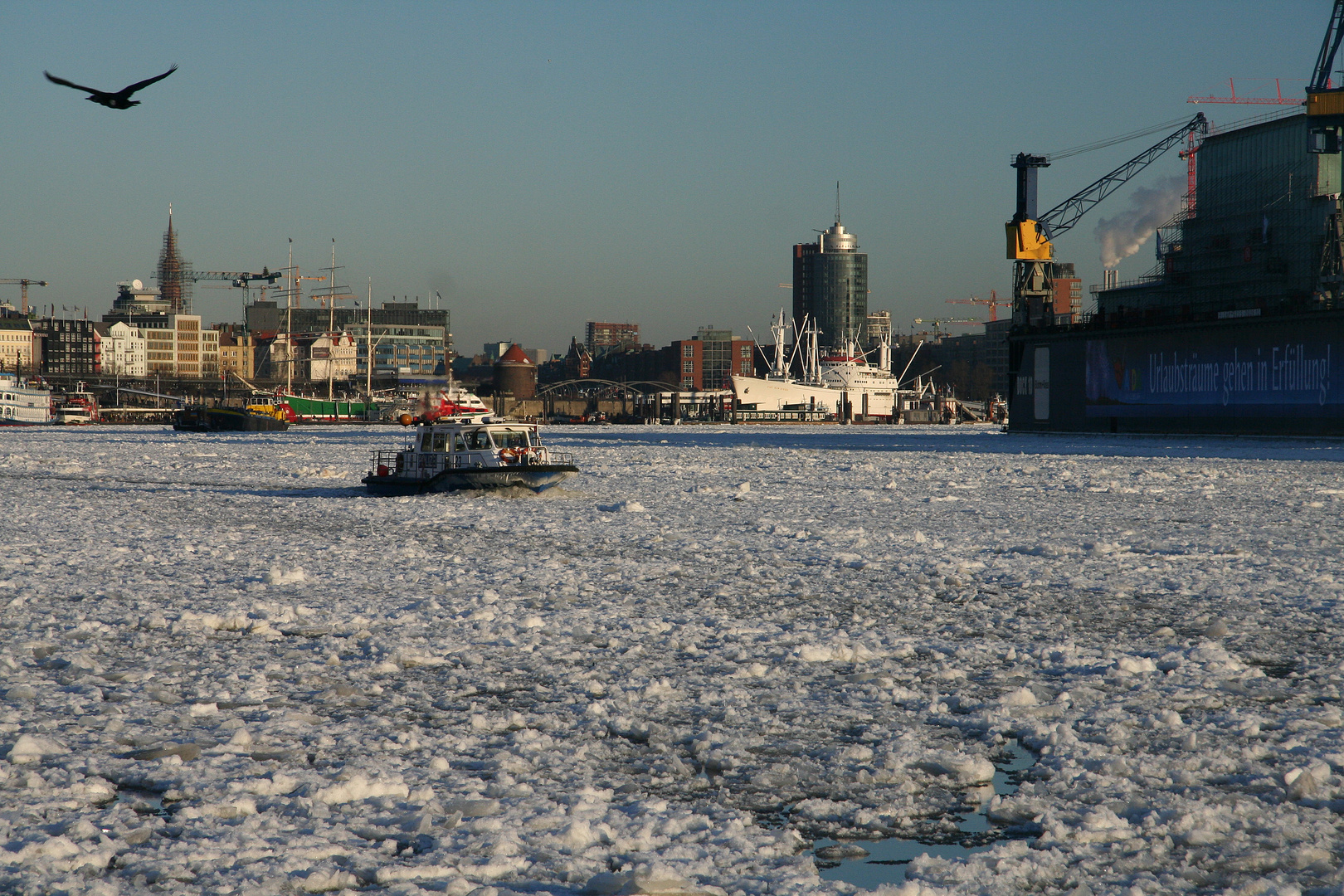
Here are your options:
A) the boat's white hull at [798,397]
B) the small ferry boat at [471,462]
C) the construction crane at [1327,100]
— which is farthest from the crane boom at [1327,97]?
the boat's white hull at [798,397]

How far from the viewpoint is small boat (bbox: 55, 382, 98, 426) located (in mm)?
138750

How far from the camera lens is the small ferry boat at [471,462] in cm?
2997

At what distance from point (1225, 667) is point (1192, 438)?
6266 cm

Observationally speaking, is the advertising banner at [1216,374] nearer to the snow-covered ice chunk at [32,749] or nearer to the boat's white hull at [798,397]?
the snow-covered ice chunk at [32,749]

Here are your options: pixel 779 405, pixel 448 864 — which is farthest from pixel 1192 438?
pixel 779 405

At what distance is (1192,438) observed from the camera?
6719 centimetres

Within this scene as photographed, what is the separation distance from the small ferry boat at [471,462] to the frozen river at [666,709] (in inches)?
367

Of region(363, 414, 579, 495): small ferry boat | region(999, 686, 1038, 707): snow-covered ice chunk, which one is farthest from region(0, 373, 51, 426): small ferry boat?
region(999, 686, 1038, 707): snow-covered ice chunk

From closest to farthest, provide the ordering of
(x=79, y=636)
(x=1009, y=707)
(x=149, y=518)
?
1. (x=1009, y=707)
2. (x=79, y=636)
3. (x=149, y=518)

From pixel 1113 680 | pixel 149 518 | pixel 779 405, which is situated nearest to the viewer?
pixel 1113 680

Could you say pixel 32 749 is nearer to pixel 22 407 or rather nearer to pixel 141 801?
pixel 141 801

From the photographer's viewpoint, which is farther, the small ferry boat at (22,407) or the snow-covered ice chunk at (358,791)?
the small ferry boat at (22,407)

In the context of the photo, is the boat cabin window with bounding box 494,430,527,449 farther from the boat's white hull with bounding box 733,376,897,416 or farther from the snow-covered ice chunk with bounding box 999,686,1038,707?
the boat's white hull with bounding box 733,376,897,416

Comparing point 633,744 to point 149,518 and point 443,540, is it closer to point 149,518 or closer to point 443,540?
point 443,540
